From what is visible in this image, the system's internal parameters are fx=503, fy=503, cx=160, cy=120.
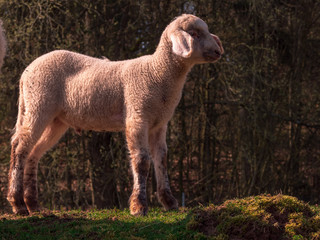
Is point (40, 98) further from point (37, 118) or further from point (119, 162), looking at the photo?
point (119, 162)

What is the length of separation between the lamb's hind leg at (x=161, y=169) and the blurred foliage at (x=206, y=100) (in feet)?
10.2

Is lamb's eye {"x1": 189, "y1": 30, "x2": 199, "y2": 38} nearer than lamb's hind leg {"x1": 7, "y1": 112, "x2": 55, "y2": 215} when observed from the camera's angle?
Yes

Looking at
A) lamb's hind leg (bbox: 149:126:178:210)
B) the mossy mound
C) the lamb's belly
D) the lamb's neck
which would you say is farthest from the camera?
lamb's hind leg (bbox: 149:126:178:210)

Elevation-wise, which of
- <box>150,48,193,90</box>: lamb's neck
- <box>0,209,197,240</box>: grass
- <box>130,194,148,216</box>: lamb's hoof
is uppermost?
A: <box>150,48,193,90</box>: lamb's neck

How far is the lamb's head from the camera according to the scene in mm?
6613

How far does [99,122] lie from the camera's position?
711 centimetres

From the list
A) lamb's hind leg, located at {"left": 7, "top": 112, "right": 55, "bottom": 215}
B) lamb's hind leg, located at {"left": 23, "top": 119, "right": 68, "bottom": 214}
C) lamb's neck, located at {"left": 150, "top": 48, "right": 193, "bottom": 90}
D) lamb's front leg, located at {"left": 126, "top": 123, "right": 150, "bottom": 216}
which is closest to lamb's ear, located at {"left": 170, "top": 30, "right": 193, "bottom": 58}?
lamb's neck, located at {"left": 150, "top": 48, "right": 193, "bottom": 90}

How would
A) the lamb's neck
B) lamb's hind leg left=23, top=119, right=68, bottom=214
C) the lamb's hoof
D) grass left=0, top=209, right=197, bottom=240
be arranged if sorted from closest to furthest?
grass left=0, top=209, right=197, bottom=240 < the lamb's hoof < the lamb's neck < lamb's hind leg left=23, top=119, right=68, bottom=214

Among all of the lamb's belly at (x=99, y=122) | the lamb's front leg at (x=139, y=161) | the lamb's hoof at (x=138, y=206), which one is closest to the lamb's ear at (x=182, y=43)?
the lamb's front leg at (x=139, y=161)

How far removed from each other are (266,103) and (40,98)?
5.72 m

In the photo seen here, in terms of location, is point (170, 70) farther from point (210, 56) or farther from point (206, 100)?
point (206, 100)

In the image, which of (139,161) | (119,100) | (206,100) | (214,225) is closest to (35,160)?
(119,100)

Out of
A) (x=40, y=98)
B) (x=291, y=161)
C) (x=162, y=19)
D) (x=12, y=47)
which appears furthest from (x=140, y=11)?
(x=291, y=161)

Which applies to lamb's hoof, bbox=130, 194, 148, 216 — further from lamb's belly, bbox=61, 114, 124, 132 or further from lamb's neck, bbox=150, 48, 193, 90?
lamb's neck, bbox=150, 48, 193, 90
